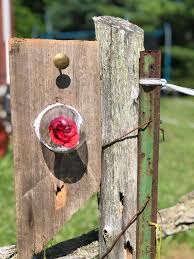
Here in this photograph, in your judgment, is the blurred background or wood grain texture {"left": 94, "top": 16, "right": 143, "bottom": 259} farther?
the blurred background

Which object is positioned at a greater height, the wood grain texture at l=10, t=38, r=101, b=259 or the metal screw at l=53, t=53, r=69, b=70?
the metal screw at l=53, t=53, r=69, b=70

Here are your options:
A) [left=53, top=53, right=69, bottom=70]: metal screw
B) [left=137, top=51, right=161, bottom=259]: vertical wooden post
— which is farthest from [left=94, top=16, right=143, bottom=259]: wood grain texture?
[left=53, top=53, right=69, bottom=70]: metal screw

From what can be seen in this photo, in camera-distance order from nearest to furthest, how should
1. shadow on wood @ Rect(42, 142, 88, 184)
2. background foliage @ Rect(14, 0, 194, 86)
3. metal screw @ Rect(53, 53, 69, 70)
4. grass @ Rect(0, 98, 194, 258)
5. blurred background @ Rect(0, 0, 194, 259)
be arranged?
metal screw @ Rect(53, 53, 69, 70) < shadow on wood @ Rect(42, 142, 88, 184) < grass @ Rect(0, 98, 194, 258) < blurred background @ Rect(0, 0, 194, 259) < background foliage @ Rect(14, 0, 194, 86)

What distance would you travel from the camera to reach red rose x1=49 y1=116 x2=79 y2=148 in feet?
6.85

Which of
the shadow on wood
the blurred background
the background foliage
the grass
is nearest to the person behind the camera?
the shadow on wood

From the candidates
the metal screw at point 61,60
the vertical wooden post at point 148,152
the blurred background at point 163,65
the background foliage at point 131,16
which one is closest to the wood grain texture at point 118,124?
the vertical wooden post at point 148,152

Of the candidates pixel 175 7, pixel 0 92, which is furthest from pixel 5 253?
pixel 175 7

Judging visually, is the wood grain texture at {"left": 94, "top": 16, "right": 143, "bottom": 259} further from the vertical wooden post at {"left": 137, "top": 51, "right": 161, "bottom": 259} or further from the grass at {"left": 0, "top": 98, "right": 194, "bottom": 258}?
the grass at {"left": 0, "top": 98, "right": 194, "bottom": 258}

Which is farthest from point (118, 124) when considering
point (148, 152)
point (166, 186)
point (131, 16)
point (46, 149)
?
point (131, 16)

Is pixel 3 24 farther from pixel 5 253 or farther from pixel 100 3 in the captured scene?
pixel 100 3

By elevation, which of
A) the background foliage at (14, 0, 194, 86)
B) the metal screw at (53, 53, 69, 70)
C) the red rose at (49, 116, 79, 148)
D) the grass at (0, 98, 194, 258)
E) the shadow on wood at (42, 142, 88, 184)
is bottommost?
the grass at (0, 98, 194, 258)

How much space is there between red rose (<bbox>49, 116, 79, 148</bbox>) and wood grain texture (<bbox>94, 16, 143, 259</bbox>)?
19 centimetres

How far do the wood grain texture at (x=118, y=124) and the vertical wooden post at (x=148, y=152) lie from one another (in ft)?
0.08

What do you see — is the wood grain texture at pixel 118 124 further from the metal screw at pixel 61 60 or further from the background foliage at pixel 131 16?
the background foliage at pixel 131 16
